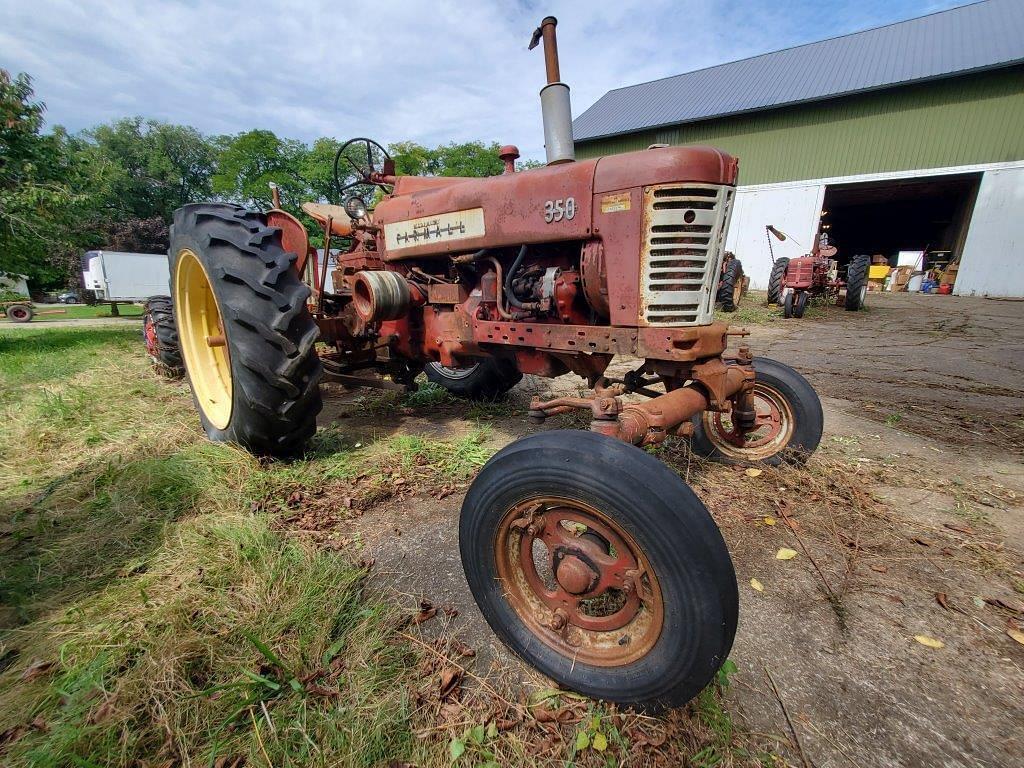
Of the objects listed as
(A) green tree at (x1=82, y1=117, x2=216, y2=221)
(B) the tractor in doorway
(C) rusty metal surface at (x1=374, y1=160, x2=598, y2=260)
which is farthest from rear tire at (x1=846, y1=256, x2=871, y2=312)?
(A) green tree at (x1=82, y1=117, x2=216, y2=221)

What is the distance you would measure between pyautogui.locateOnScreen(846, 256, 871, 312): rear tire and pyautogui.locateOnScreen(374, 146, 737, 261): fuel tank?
11.9m

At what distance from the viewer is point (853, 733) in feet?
4.06

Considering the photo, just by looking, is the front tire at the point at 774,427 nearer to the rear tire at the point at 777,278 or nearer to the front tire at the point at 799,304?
the front tire at the point at 799,304

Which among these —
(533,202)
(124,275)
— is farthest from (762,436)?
(124,275)

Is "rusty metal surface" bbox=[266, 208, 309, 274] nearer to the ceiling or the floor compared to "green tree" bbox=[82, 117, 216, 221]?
nearer to the floor

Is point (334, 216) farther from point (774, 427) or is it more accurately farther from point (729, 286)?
point (729, 286)

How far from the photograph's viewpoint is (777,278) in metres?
11.2

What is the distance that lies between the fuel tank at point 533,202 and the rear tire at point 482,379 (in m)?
1.20

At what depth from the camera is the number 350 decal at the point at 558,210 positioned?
206 centimetres

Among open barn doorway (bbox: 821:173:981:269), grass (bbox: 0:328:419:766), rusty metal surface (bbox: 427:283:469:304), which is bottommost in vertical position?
grass (bbox: 0:328:419:766)

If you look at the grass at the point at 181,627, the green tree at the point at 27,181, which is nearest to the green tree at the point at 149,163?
the green tree at the point at 27,181

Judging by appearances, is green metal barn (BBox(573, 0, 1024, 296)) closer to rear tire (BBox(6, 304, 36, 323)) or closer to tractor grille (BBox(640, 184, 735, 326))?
tractor grille (BBox(640, 184, 735, 326))

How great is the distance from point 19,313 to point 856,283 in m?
24.0

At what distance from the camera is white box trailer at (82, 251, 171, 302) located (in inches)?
708
